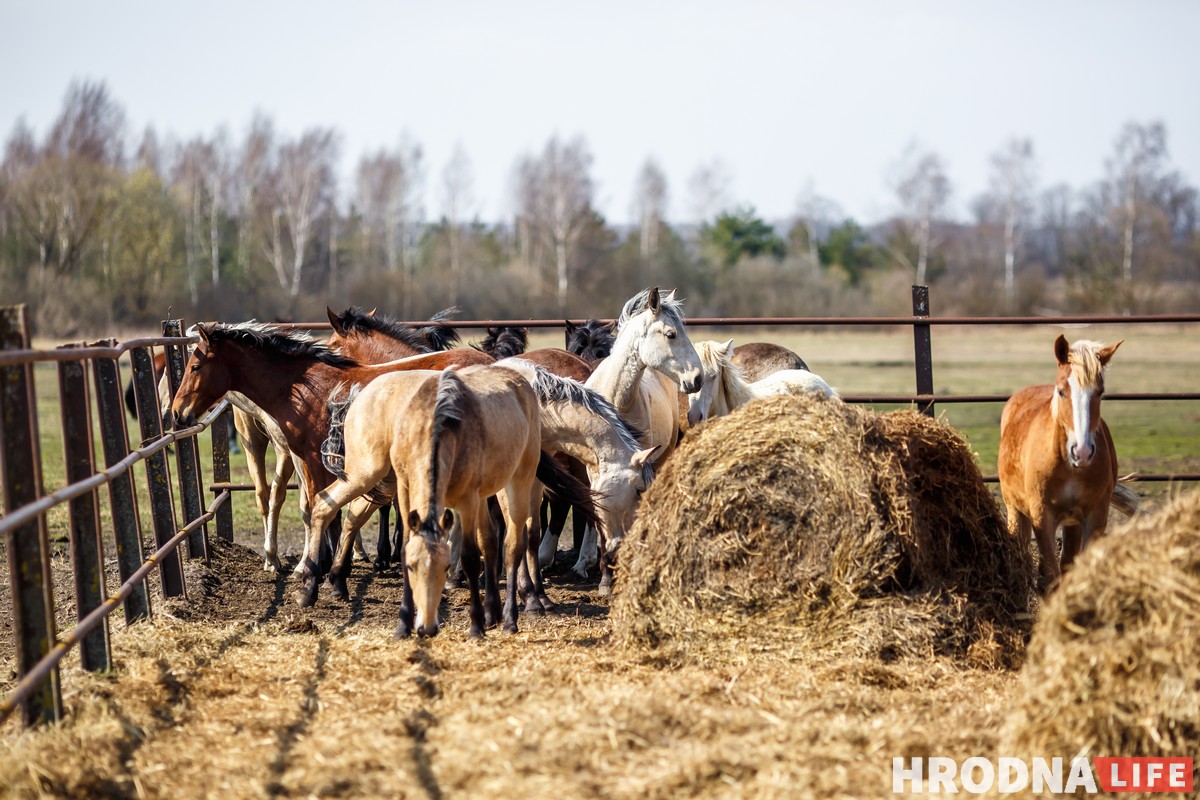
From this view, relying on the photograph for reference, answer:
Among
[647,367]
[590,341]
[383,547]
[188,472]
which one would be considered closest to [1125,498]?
[647,367]

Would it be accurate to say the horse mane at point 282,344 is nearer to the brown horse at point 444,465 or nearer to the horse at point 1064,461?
the brown horse at point 444,465

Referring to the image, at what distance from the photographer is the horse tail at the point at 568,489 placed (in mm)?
5496

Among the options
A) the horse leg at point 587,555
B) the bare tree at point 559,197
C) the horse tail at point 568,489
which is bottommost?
the horse leg at point 587,555

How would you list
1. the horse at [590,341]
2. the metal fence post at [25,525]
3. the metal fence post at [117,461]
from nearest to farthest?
the metal fence post at [25,525]
the metal fence post at [117,461]
the horse at [590,341]

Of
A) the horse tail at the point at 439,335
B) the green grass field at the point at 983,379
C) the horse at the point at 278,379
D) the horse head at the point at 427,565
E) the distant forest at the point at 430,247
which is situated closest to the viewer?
the horse head at the point at 427,565

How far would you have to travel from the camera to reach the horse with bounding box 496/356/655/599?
18.2ft

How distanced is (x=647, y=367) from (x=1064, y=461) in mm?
2426

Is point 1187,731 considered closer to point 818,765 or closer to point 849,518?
point 818,765

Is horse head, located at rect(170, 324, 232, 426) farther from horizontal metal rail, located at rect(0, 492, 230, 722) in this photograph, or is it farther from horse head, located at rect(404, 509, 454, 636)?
horse head, located at rect(404, 509, 454, 636)

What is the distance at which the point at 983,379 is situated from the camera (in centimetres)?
2150

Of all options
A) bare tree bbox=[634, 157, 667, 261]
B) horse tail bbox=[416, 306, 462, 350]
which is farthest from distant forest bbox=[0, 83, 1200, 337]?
horse tail bbox=[416, 306, 462, 350]

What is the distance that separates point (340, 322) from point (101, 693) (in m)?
3.88

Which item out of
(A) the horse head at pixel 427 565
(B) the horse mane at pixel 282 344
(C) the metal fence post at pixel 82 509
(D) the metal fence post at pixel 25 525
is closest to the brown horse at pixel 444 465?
(A) the horse head at pixel 427 565

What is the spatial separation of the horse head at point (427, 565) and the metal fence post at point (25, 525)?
4.35ft
